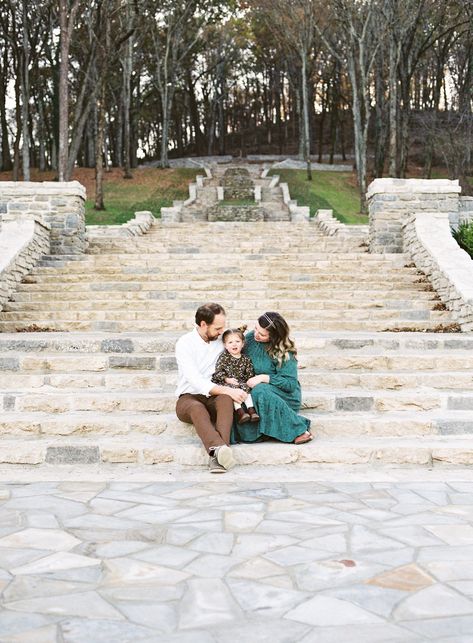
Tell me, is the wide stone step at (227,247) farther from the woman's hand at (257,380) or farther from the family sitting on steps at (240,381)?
the woman's hand at (257,380)

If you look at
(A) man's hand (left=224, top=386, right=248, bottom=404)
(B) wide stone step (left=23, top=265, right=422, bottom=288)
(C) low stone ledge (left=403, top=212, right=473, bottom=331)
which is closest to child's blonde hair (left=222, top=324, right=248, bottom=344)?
(A) man's hand (left=224, top=386, right=248, bottom=404)

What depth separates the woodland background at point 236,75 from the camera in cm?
2462

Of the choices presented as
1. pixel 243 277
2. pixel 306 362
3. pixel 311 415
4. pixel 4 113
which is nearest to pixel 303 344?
pixel 306 362

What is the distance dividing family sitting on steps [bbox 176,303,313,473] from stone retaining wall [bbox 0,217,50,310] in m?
4.54

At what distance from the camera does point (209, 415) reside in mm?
5578

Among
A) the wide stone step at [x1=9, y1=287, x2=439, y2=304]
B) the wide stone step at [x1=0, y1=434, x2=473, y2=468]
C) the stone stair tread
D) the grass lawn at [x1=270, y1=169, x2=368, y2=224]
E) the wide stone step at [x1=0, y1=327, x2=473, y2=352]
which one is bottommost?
the wide stone step at [x1=0, y1=434, x2=473, y2=468]

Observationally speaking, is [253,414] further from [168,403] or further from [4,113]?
[4,113]

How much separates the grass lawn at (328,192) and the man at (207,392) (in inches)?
760

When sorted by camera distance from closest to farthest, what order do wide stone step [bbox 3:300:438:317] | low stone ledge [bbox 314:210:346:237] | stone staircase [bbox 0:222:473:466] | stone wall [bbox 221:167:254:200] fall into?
1. stone staircase [bbox 0:222:473:466]
2. wide stone step [bbox 3:300:438:317]
3. low stone ledge [bbox 314:210:346:237]
4. stone wall [bbox 221:167:254:200]

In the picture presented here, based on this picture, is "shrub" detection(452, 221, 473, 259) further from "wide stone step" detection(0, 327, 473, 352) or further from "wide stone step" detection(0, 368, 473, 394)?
"wide stone step" detection(0, 368, 473, 394)

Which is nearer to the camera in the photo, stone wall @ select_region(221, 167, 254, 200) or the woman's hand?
the woman's hand

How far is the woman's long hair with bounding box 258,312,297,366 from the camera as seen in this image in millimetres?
5707

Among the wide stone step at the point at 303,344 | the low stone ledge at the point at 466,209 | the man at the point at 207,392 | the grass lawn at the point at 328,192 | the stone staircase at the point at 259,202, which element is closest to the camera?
the man at the point at 207,392

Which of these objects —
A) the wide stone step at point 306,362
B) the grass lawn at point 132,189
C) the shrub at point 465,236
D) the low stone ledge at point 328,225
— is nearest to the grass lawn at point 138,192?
the grass lawn at point 132,189
